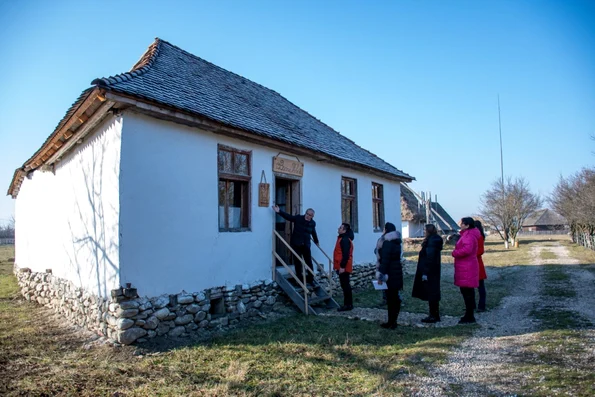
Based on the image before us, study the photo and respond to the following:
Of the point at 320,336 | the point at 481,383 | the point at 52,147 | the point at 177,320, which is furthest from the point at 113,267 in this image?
the point at 481,383

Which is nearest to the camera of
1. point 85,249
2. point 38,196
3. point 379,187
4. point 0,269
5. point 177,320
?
point 177,320

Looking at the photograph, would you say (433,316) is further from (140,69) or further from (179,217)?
(140,69)

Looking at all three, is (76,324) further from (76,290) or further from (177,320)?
(177,320)

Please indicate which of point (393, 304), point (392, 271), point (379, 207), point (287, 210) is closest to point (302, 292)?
point (287, 210)

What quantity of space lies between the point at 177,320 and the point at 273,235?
9.49 ft

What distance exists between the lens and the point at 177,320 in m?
6.23

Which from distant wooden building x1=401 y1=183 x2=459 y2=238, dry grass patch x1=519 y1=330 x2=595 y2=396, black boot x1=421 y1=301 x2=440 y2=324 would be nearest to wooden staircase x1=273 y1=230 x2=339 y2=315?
black boot x1=421 y1=301 x2=440 y2=324

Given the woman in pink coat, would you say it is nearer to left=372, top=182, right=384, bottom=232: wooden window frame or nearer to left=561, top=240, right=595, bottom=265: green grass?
left=372, top=182, right=384, bottom=232: wooden window frame

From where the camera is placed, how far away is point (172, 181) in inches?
253

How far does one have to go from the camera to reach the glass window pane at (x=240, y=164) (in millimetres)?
7758

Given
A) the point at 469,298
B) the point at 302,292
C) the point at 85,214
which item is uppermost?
the point at 85,214

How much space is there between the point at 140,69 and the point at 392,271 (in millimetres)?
5961

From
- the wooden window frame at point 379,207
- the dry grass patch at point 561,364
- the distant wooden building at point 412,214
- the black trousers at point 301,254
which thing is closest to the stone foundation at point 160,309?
the black trousers at point 301,254

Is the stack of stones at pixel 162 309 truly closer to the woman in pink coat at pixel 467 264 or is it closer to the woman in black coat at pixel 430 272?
the woman in black coat at pixel 430 272
